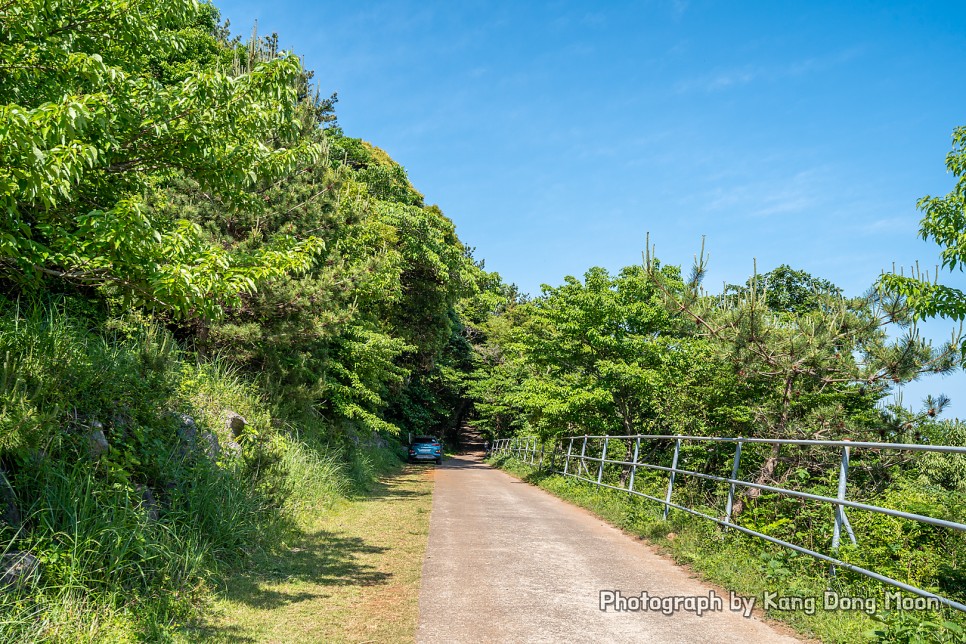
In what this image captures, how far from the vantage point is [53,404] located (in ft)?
17.4

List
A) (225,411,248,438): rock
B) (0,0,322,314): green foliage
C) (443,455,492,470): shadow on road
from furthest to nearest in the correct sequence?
(443,455,492,470): shadow on road, (225,411,248,438): rock, (0,0,322,314): green foliage

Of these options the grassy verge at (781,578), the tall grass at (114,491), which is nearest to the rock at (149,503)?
the tall grass at (114,491)

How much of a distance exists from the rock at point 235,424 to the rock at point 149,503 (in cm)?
274

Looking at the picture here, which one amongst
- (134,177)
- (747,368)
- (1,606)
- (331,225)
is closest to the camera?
(1,606)

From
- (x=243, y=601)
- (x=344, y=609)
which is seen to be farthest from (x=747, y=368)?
Answer: (x=243, y=601)

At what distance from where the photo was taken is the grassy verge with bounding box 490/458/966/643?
170 inches

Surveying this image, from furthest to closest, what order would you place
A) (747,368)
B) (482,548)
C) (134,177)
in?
1. (747,368)
2. (482,548)
3. (134,177)

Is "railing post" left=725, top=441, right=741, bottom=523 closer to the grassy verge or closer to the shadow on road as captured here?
the grassy verge

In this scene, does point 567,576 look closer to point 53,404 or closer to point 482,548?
point 482,548

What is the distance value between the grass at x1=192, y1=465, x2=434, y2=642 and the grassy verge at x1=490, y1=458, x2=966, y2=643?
10.5ft

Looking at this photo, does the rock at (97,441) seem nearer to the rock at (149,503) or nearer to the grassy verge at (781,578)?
the rock at (149,503)

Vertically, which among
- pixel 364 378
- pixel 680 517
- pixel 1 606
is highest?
pixel 364 378

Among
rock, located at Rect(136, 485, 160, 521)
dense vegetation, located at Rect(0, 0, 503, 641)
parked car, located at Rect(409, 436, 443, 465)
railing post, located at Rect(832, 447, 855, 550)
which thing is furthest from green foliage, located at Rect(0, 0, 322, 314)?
parked car, located at Rect(409, 436, 443, 465)

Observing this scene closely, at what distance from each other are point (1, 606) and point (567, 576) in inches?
196
